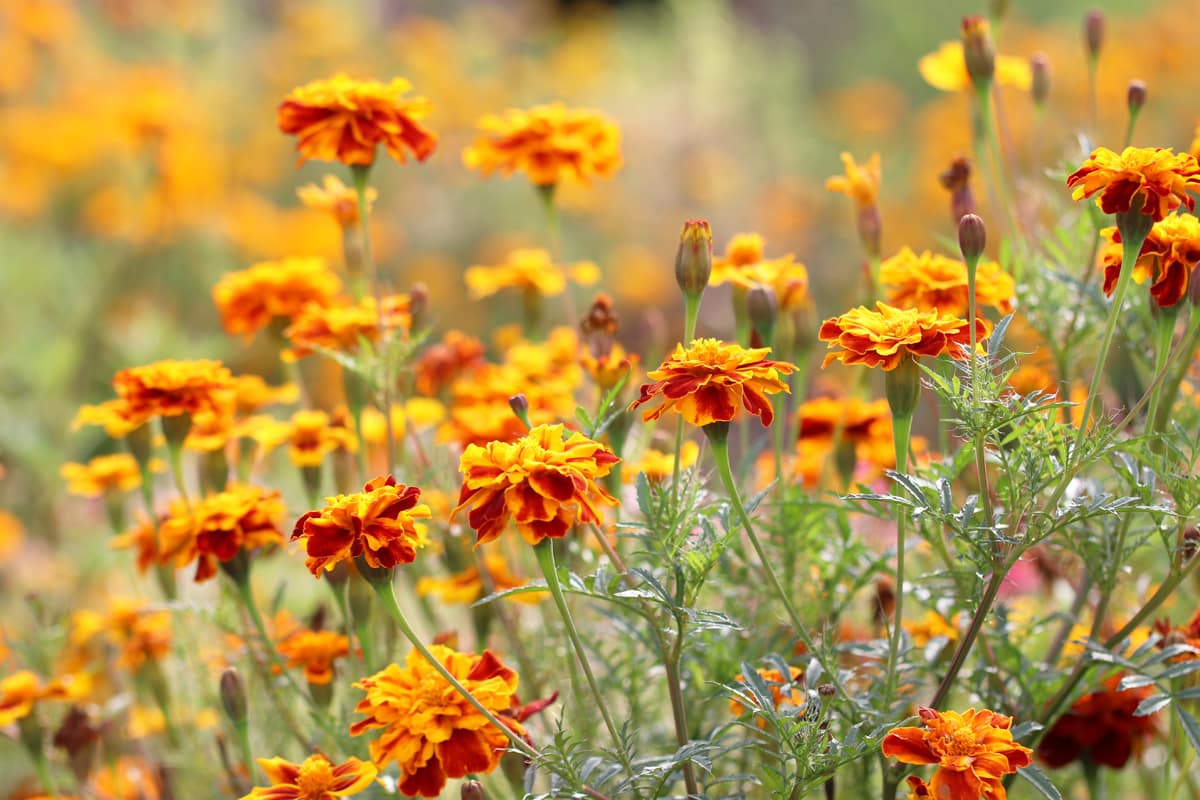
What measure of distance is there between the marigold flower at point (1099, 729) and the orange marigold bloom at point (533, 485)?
0.56 metres

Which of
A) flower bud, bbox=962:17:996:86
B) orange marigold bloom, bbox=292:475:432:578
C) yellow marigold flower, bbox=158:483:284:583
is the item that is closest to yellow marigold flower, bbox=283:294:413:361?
yellow marigold flower, bbox=158:483:284:583

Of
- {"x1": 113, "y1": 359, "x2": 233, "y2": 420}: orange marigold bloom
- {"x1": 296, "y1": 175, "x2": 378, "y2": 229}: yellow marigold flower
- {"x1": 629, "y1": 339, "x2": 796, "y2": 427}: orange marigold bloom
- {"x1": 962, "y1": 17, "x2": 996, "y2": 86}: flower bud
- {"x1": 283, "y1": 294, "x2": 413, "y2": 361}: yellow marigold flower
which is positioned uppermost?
{"x1": 962, "y1": 17, "x2": 996, "y2": 86}: flower bud

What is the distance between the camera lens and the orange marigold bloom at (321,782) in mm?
935

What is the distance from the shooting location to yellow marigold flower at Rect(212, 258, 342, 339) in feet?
4.67

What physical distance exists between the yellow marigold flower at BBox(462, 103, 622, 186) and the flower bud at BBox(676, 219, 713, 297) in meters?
0.34

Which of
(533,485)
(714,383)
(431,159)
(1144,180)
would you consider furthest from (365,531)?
(431,159)

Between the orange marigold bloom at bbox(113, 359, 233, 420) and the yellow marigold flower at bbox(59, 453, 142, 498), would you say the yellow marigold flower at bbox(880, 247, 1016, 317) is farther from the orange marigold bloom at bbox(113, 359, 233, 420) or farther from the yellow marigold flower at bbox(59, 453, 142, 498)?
the yellow marigold flower at bbox(59, 453, 142, 498)

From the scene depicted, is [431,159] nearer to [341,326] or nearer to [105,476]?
[105,476]

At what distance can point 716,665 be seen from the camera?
113 centimetres

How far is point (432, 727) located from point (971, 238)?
0.55 meters

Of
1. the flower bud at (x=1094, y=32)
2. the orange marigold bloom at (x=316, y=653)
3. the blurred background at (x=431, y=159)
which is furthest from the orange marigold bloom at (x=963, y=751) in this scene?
the blurred background at (x=431, y=159)

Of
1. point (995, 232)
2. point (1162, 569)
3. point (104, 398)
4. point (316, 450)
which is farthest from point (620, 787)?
point (995, 232)

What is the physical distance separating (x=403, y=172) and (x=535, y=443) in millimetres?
4352

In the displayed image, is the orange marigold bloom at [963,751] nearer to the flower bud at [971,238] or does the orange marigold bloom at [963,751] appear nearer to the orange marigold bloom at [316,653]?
the flower bud at [971,238]
